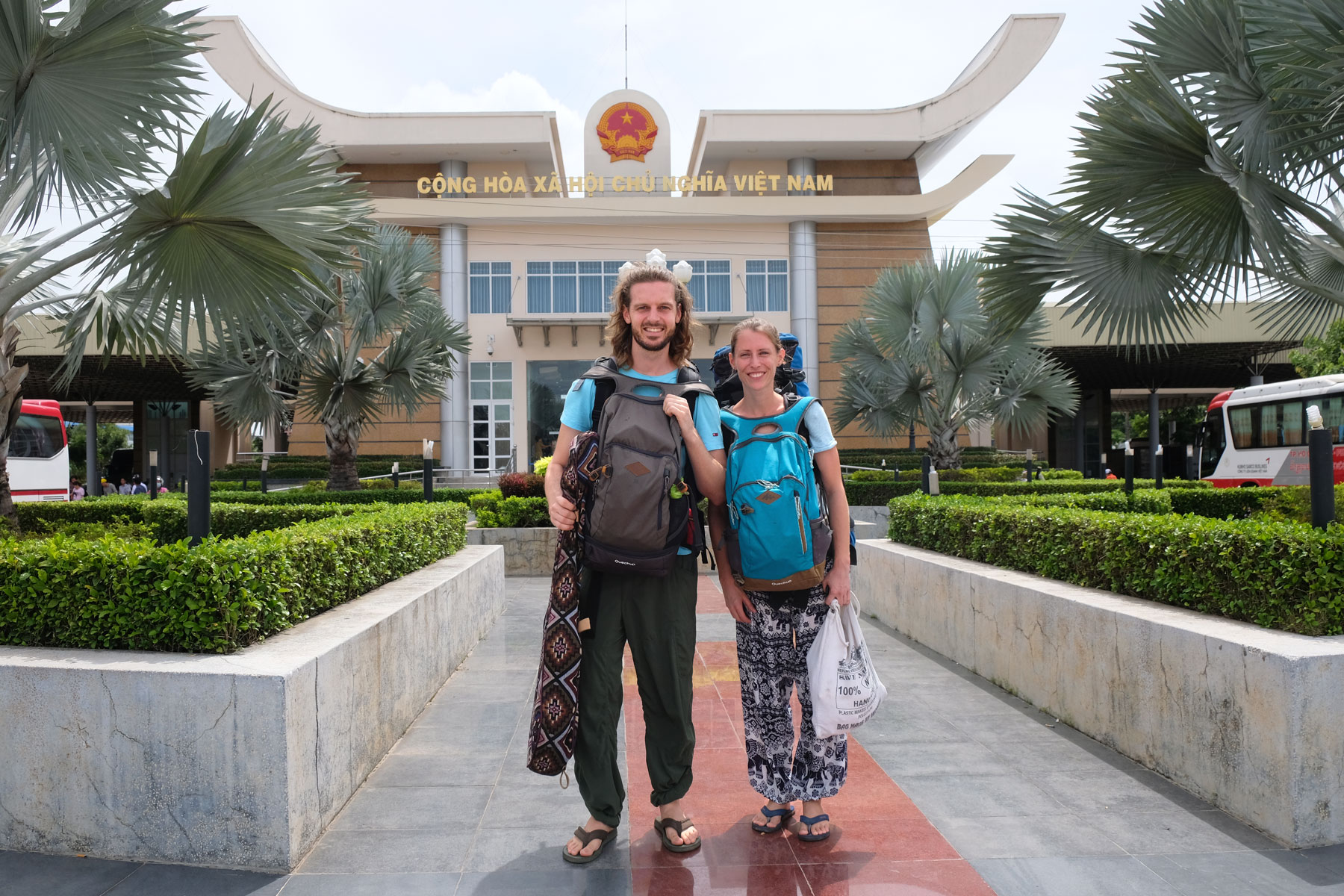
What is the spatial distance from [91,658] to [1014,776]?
363cm

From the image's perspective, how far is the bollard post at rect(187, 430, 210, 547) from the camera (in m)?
3.79

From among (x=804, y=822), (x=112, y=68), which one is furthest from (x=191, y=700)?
(x=112, y=68)

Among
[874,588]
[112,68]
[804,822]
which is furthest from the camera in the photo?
[874,588]

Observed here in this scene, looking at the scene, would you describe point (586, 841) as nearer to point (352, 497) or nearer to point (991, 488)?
point (991, 488)

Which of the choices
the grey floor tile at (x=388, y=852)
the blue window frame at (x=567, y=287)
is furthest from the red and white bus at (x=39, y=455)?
the grey floor tile at (x=388, y=852)

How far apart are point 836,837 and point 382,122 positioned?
3045cm

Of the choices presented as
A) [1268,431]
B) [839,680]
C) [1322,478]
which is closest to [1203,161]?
[1322,478]

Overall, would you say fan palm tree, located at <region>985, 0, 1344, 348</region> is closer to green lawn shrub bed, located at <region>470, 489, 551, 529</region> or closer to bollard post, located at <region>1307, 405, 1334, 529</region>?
bollard post, located at <region>1307, 405, 1334, 529</region>

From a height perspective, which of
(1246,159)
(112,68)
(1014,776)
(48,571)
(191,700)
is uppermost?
(112,68)

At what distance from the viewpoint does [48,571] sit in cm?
346

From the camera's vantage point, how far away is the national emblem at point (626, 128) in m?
30.6

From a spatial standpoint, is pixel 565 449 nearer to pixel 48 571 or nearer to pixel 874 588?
pixel 48 571

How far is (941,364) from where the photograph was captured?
1717cm

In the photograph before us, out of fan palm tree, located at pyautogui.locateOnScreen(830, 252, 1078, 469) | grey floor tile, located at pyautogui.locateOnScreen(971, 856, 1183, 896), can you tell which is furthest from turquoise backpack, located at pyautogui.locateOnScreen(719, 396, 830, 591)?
fan palm tree, located at pyautogui.locateOnScreen(830, 252, 1078, 469)
